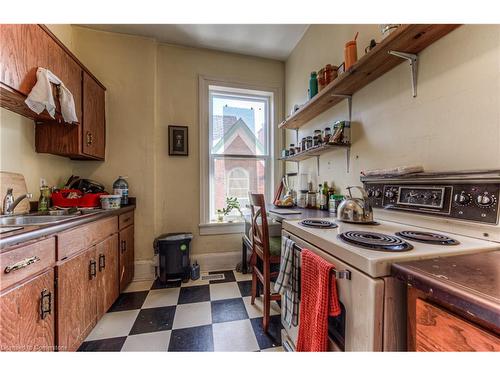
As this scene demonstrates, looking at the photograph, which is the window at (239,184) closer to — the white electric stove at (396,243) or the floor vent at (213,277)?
the floor vent at (213,277)

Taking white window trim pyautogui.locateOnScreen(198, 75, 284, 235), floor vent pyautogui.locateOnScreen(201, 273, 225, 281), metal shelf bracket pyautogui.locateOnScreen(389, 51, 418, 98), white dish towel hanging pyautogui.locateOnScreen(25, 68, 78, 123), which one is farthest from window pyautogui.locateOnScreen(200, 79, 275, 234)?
metal shelf bracket pyautogui.locateOnScreen(389, 51, 418, 98)

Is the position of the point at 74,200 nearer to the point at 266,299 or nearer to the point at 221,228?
the point at 221,228

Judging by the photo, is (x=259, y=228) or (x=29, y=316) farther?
(x=259, y=228)

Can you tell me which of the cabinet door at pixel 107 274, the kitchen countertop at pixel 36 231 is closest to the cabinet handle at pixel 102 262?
the cabinet door at pixel 107 274

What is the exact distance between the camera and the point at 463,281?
0.47 metres

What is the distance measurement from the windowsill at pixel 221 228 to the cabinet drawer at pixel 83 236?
998mm

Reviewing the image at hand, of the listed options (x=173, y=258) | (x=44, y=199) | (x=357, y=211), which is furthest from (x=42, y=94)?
(x=357, y=211)

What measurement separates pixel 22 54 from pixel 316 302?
212 cm

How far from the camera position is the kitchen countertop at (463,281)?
1.30ft

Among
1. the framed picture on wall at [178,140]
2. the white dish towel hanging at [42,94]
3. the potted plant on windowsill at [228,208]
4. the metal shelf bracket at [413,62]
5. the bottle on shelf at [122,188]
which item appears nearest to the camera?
the metal shelf bracket at [413,62]

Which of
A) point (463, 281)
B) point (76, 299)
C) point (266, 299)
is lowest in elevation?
point (266, 299)

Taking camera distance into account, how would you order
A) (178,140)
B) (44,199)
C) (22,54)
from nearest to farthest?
(22,54), (44,199), (178,140)
